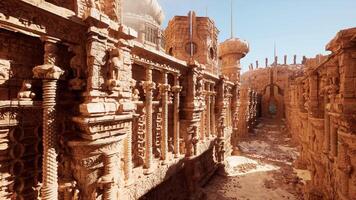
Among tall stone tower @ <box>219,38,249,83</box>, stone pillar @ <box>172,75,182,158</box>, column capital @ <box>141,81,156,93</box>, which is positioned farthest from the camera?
tall stone tower @ <box>219,38,249,83</box>

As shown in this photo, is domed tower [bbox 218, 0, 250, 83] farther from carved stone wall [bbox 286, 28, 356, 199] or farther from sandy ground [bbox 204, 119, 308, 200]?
carved stone wall [bbox 286, 28, 356, 199]

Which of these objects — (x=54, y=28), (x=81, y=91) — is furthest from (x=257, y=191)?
(x=54, y=28)

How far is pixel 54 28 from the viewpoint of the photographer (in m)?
3.81

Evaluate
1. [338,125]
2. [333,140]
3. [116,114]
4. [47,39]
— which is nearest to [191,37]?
[333,140]

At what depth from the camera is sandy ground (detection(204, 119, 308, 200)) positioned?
1195 centimetres

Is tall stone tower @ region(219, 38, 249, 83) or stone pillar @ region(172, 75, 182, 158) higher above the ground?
tall stone tower @ region(219, 38, 249, 83)

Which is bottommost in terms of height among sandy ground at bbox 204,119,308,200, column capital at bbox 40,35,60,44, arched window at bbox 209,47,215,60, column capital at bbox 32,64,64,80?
sandy ground at bbox 204,119,308,200

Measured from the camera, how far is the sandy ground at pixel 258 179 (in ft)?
39.2

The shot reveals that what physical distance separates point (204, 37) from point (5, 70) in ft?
52.7

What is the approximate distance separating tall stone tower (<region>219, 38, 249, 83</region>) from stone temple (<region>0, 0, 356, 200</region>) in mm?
8371

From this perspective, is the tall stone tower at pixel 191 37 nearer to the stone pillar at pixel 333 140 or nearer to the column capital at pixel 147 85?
the column capital at pixel 147 85

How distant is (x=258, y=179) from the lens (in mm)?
14195

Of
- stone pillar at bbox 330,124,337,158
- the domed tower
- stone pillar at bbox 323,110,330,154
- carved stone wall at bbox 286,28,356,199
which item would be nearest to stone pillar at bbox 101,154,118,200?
carved stone wall at bbox 286,28,356,199

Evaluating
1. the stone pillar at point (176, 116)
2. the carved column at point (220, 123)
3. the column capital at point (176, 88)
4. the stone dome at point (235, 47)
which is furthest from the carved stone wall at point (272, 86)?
the column capital at point (176, 88)
